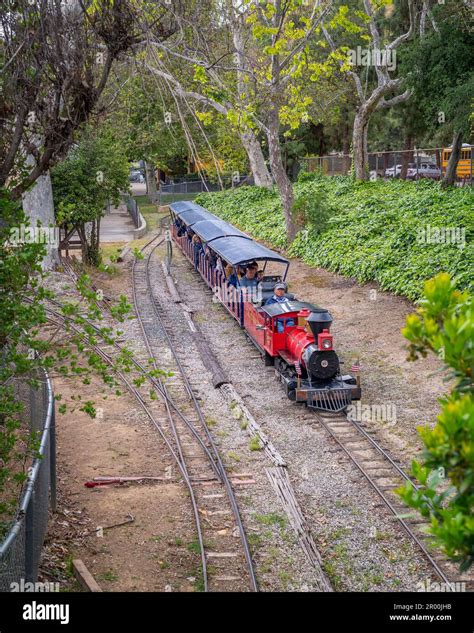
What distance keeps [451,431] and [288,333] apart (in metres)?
13.1

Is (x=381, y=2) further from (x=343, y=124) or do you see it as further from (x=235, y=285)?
(x=343, y=124)

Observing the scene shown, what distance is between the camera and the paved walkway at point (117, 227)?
143 ft

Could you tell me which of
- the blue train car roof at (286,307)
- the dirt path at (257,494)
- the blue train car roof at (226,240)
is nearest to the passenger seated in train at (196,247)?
the blue train car roof at (226,240)

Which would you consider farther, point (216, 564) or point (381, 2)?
point (381, 2)

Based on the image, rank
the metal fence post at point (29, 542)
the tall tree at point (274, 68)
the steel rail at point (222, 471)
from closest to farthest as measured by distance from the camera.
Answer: the metal fence post at point (29, 542)
the steel rail at point (222, 471)
the tall tree at point (274, 68)

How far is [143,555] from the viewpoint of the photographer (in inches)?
422

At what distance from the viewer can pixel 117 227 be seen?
50.1 meters

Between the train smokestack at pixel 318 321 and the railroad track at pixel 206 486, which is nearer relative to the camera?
the railroad track at pixel 206 486

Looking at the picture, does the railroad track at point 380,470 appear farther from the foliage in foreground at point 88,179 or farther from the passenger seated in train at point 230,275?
the foliage in foreground at point 88,179

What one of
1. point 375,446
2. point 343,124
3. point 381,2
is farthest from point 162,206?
point 375,446

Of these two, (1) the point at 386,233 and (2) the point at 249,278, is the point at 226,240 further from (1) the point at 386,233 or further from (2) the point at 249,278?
(1) the point at 386,233

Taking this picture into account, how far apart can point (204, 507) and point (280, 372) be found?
5.80 m

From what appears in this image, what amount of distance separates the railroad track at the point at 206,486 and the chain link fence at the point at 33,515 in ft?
7.34

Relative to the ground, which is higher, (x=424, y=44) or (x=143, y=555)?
(x=424, y=44)
